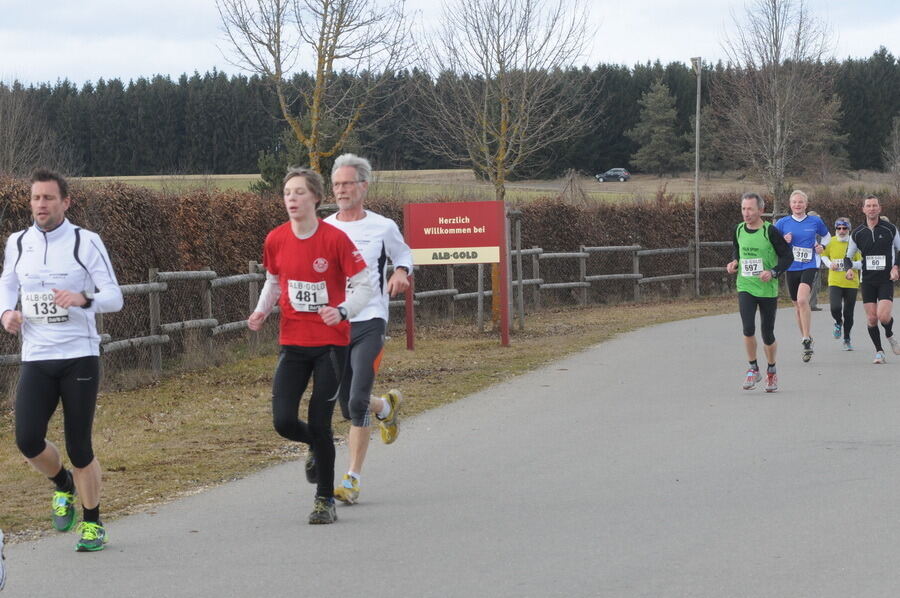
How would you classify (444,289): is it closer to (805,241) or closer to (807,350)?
(805,241)

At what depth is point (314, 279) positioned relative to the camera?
7.05 metres

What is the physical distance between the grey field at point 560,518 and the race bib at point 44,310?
1131mm

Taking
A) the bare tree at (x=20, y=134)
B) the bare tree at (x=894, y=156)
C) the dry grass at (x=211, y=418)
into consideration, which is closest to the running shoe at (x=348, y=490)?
the dry grass at (x=211, y=418)

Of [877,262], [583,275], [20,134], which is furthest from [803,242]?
[20,134]

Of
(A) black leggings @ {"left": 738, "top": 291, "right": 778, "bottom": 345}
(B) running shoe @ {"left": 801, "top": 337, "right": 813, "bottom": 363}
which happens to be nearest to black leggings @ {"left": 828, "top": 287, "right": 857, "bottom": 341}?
(B) running shoe @ {"left": 801, "top": 337, "right": 813, "bottom": 363}

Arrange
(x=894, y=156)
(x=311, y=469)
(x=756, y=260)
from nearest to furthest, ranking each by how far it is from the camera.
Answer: (x=311, y=469) → (x=756, y=260) → (x=894, y=156)

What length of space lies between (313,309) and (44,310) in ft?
4.56

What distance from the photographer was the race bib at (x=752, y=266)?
510 inches

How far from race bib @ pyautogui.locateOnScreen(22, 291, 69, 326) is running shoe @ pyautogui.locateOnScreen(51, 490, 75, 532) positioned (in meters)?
0.97

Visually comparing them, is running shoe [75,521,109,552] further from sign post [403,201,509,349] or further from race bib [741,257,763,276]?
sign post [403,201,509,349]

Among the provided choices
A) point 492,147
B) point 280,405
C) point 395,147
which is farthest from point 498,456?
point 395,147

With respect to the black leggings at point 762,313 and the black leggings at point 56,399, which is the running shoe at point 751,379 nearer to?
the black leggings at point 762,313

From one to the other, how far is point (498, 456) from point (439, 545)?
2.80 meters

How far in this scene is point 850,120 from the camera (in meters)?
86.5
